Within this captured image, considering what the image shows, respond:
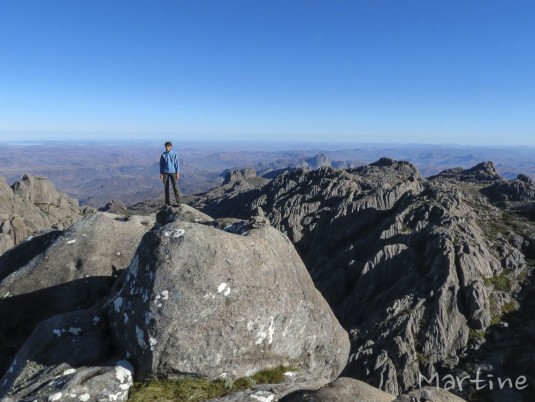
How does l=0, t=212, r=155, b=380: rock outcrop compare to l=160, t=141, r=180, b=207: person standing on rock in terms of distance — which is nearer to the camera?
l=0, t=212, r=155, b=380: rock outcrop

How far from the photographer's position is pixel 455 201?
147000 millimetres

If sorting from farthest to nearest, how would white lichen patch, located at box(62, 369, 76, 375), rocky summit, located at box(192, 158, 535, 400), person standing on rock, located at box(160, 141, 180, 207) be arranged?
rocky summit, located at box(192, 158, 535, 400) → person standing on rock, located at box(160, 141, 180, 207) → white lichen patch, located at box(62, 369, 76, 375)

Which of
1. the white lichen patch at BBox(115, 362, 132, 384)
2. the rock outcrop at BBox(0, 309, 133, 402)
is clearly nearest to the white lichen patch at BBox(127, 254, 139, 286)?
the rock outcrop at BBox(0, 309, 133, 402)

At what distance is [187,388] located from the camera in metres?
14.2

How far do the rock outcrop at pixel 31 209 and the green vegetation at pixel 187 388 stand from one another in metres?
105

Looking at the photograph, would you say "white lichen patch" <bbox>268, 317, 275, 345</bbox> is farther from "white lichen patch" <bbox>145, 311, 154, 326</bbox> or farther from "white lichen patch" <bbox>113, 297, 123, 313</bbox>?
"white lichen patch" <bbox>113, 297, 123, 313</bbox>

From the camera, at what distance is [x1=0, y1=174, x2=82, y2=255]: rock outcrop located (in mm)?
111000

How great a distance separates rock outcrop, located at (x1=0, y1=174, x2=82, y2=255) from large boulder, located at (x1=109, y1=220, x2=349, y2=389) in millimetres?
103093

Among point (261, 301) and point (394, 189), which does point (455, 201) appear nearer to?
point (394, 189)

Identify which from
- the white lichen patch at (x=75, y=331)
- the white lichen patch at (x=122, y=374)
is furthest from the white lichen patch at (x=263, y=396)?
the white lichen patch at (x=75, y=331)

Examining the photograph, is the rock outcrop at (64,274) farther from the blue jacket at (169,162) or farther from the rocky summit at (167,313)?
the blue jacket at (169,162)

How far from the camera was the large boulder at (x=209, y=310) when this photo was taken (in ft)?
48.7

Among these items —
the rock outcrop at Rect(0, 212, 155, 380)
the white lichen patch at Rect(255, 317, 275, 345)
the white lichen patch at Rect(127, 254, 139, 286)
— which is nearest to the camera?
the white lichen patch at Rect(255, 317, 275, 345)

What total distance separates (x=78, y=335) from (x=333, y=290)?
106 m
